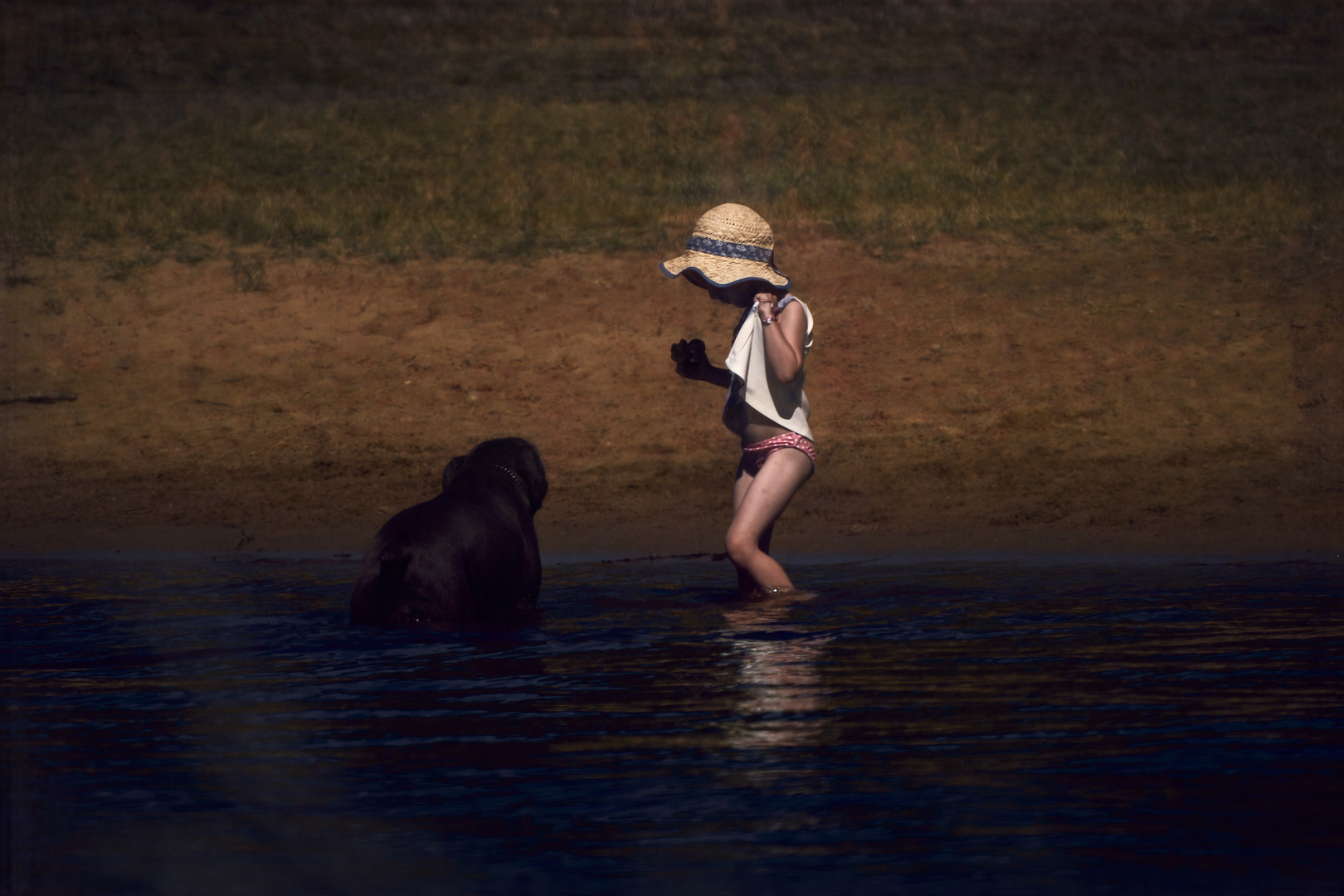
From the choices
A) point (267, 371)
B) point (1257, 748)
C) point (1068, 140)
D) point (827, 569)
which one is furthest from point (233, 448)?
point (1068, 140)

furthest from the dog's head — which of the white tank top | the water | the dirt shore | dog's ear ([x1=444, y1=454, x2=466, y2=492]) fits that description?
the dirt shore

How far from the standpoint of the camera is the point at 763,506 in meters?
6.80

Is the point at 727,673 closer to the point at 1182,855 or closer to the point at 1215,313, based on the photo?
the point at 1182,855

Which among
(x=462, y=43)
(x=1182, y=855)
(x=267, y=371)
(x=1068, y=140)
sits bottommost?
(x=1182, y=855)

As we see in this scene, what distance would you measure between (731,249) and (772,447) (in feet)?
2.86

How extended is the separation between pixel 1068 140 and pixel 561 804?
48.7ft

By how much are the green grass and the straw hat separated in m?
Result: 8.40

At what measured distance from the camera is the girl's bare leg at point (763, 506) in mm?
6812

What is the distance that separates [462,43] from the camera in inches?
811

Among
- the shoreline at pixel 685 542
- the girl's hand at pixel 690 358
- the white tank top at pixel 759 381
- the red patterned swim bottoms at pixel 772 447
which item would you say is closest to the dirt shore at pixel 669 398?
the shoreline at pixel 685 542

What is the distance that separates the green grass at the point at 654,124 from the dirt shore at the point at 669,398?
1.00 m

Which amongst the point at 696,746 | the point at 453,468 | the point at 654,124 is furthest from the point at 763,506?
the point at 654,124

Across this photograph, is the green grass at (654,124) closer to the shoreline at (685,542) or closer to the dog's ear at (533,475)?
the shoreline at (685,542)

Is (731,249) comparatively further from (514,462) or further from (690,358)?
(514,462)
